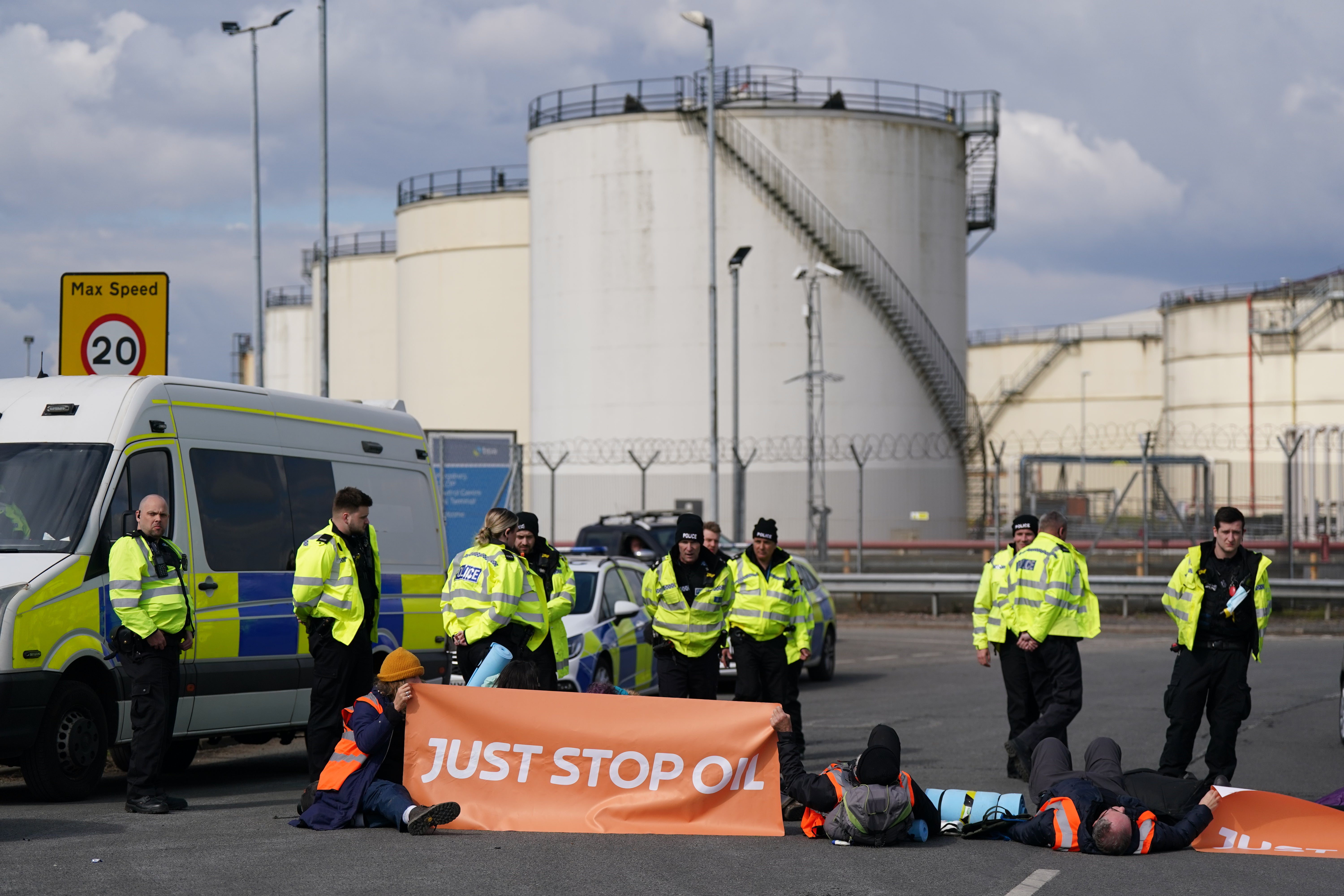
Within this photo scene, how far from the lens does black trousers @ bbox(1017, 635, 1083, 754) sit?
1025 centimetres

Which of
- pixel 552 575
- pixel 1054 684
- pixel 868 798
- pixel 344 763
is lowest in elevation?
pixel 868 798

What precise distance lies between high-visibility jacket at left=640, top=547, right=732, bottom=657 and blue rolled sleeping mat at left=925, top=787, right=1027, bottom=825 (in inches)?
99.2

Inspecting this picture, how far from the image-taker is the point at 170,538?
9688mm

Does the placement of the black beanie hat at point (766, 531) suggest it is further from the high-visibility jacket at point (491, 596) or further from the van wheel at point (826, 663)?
the van wheel at point (826, 663)

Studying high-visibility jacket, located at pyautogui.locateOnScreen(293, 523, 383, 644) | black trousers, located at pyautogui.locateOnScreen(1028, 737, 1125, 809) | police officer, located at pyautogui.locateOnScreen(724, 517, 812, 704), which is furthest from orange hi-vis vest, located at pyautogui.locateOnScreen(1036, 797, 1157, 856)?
high-visibility jacket, located at pyautogui.locateOnScreen(293, 523, 383, 644)

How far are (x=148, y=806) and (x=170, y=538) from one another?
70.5 inches

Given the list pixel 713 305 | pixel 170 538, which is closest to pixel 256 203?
pixel 713 305

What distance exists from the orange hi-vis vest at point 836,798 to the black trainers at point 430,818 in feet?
6.15

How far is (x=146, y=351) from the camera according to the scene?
1255 centimetres

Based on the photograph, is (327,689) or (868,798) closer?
(868,798)

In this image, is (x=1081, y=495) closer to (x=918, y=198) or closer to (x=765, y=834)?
(x=918, y=198)

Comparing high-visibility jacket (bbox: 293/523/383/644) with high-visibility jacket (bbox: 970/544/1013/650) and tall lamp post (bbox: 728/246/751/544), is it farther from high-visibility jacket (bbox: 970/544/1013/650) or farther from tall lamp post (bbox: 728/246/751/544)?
tall lamp post (bbox: 728/246/751/544)

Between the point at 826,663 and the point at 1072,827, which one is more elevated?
the point at 1072,827

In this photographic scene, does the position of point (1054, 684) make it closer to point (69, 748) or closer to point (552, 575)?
point (552, 575)
